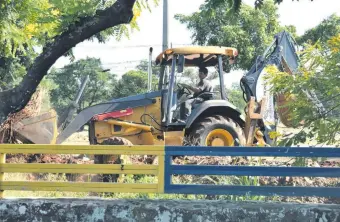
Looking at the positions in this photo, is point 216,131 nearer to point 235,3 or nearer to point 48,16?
point 48,16

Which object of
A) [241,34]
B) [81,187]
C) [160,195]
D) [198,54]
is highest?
[241,34]

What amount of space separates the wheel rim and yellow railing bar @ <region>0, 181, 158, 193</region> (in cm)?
622

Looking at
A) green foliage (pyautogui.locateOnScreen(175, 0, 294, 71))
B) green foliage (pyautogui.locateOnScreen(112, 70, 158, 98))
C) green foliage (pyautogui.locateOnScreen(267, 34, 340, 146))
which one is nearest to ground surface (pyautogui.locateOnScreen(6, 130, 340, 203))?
green foliage (pyautogui.locateOnScreen(267, 34, 340, 146))

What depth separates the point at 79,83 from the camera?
4519cm

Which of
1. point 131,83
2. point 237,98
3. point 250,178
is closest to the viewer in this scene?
point 250,178

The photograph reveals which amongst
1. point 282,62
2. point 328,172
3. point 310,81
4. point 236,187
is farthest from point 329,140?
point 282,62

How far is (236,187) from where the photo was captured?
5.75 m

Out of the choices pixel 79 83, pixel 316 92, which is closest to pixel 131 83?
pixel 79 83

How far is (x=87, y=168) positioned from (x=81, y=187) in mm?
226

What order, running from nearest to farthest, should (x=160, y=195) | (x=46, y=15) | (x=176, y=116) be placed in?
(x=160, y=195) → (x=46, y=15) → (x=176, y=116)

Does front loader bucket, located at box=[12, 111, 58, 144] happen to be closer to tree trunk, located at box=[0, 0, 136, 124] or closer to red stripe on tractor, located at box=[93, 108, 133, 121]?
red stripe on tractor, located at box=[93, 108, 133, 121]

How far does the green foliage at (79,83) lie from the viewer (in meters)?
45.1

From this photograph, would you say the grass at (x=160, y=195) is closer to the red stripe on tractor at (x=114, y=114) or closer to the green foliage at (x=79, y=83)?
the red stripe on tractor at (x=114, y=114)

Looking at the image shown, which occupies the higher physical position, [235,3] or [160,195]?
[235,3]
